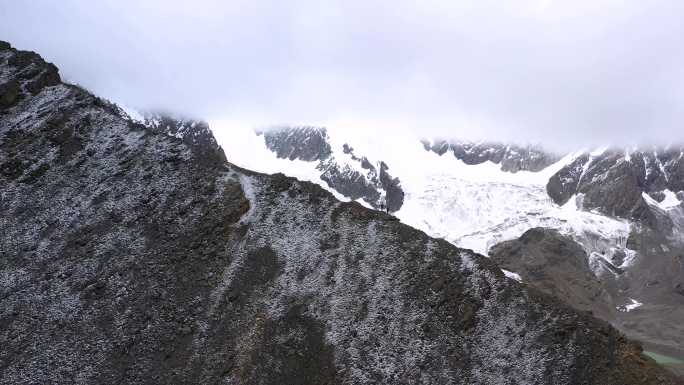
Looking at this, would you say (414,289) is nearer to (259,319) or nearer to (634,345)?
(259,319)

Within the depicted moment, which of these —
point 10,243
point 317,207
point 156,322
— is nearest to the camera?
point 156,322

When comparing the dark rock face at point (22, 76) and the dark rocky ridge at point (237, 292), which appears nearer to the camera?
the dark rocky ridge at point (237, 292)

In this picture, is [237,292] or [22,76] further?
[22,76]

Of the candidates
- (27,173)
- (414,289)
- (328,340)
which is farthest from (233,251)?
(27,173)

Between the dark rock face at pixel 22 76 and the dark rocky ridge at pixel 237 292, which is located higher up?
the dark rock face at pixel 22 76

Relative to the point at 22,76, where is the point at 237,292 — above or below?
below

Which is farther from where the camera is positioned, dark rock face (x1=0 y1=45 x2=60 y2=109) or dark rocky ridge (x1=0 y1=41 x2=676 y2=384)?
dark rock face (x1=0 y1=45 x2=60 y2=109)

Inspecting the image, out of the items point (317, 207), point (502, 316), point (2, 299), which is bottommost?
point (2, 299)

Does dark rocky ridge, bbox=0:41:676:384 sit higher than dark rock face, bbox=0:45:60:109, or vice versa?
dark rock face, bbox=0:45:60:109
